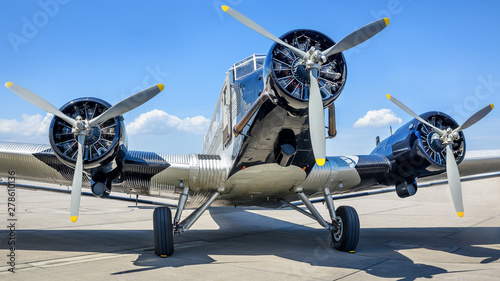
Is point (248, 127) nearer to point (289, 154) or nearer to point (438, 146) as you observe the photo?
point (289, 154)

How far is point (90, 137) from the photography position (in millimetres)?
8141

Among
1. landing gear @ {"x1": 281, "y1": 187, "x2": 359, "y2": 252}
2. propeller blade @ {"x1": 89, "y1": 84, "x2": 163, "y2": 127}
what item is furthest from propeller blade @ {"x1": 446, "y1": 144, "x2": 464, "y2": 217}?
propeller blade @ {"x1": 89, "y1": 84, "x2": 163, "y2": 127}

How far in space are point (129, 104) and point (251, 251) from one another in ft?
13.8

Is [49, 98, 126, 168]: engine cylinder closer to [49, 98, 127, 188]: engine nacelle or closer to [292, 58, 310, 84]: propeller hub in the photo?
[49, 98, 127, 188]: engine nacelle

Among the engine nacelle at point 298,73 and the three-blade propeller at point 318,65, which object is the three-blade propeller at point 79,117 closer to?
the engine nacelle at point 298,73

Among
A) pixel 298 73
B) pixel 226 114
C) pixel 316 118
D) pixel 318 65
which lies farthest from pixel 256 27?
pixel 226 114

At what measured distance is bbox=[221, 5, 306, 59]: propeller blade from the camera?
6.71 meters

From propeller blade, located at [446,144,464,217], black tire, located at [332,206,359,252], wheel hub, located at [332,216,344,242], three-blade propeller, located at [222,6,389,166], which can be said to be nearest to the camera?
three-blade propeller, located at [222,6,389,166]

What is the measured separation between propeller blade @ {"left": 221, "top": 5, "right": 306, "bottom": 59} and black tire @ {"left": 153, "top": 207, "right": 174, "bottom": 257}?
14.2 ft

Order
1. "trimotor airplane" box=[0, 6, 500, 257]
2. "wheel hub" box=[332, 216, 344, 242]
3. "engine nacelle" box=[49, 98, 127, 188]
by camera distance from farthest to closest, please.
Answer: "wheel hub" box=[332, 216, 344, 242]
"engine nacelle" box=[49, 98, 127, 188]
"trimotor airplane" box=[0, 6, 500, 257]

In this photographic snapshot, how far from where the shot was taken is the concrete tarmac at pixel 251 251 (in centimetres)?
687

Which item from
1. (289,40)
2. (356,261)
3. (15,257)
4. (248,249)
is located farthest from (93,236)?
(289,40)

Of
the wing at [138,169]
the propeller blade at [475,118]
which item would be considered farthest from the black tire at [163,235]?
the propeller blade at [475,118]

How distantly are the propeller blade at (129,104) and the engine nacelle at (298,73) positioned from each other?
2.30 m
